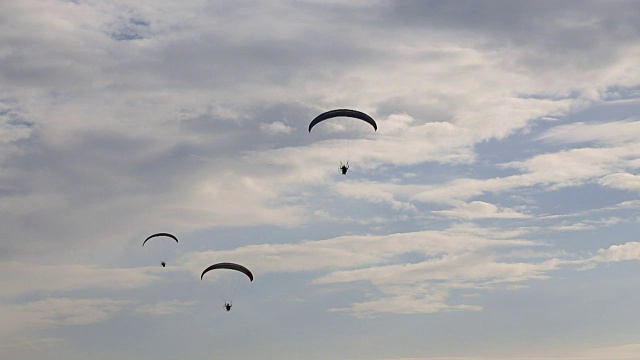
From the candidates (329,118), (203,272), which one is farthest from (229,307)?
(329,118)

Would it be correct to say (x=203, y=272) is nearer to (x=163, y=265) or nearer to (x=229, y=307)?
(x=229, y=307)

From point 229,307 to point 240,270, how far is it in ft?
21.5

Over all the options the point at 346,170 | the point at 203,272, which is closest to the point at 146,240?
the point at 203,272

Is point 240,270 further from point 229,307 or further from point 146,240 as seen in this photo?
point 146,240

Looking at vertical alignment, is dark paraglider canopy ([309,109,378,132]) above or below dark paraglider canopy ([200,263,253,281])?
above

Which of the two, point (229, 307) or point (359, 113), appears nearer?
point (359, 113)

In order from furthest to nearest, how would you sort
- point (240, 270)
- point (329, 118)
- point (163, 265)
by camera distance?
point (163, 265)
point (240, 270)
point (329, 118)

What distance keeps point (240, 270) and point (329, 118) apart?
78.1ft

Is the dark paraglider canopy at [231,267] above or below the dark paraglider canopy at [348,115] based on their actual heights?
below

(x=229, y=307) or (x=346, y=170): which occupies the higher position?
(x=346, y=170)

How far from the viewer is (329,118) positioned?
119438 mm

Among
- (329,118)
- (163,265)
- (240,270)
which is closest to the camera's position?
(329,118)

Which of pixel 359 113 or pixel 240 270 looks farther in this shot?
A: pixel 240 270

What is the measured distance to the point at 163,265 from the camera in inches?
5935
